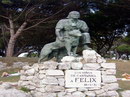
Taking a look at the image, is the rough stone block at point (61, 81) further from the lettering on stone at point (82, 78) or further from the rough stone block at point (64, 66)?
the rough stone block at point (64, 66)

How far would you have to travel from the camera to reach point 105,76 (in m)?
7.09

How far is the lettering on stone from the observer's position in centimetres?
690

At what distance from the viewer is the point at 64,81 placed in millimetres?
6926

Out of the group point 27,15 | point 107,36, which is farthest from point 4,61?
point 107,36

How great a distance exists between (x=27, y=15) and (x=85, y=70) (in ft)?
45.5

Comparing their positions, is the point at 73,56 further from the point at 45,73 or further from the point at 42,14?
the point at 42,14

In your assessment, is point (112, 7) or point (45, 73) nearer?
point (45, 73)

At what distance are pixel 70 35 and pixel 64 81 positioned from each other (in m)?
1.25

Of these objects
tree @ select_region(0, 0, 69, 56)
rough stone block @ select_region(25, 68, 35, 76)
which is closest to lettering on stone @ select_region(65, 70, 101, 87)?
rough stone block @ select_region(25, 68, 35, 76)

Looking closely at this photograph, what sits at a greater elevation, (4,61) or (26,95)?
(4,61)

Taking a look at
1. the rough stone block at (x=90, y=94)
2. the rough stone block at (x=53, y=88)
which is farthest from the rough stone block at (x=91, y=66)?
the rough stone block at (x=53, y=88)

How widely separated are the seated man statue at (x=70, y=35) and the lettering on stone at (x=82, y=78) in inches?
27.5

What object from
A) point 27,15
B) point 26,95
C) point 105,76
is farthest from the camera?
point 27,15

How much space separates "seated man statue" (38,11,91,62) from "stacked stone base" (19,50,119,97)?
49cm
